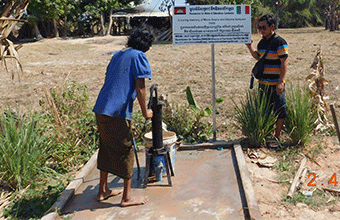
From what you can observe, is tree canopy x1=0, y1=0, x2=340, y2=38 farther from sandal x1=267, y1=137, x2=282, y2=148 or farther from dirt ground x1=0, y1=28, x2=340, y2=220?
sandal x1=267, y1=137, x2=282, y2=148

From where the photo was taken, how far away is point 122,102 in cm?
312

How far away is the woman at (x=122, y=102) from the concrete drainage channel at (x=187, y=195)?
223 millimetres

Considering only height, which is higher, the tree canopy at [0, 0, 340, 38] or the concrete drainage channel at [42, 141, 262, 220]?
the tree canopy at [0, 0, 340, 38]

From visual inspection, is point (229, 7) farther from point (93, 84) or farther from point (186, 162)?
point (93, 84)

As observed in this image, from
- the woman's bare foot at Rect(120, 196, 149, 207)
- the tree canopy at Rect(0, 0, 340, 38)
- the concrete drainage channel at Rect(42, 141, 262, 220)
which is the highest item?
the tree canopy at Rect(0, 0, 340, 38)

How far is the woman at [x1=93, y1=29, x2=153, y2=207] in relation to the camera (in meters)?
3.09

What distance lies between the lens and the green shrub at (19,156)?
3841mm

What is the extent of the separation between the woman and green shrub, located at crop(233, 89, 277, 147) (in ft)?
5.94

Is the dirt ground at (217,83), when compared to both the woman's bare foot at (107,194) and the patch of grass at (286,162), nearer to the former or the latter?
the patch of grass at (286,162)

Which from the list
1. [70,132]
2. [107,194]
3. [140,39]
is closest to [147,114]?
[140,39]

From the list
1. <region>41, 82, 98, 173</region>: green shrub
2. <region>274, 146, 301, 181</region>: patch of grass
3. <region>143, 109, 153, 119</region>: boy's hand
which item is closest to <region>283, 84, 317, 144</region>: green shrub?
<region>274, 146, 301, 181</region>: patch of grass

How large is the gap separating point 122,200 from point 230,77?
6994mm

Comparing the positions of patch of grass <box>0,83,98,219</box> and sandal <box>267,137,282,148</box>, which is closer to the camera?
patch of grass <box>0,83,98,219</box>

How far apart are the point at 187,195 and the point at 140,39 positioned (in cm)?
170
